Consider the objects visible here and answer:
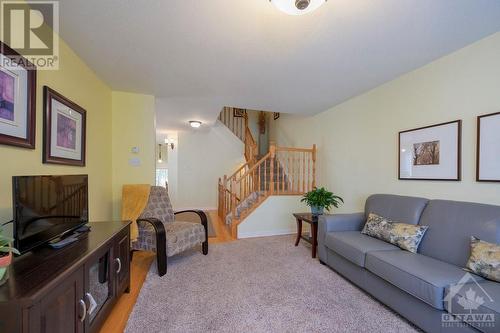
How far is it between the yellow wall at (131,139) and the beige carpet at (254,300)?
1.26 m

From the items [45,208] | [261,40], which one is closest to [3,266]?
[45,208]

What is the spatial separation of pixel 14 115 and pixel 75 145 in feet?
2.58

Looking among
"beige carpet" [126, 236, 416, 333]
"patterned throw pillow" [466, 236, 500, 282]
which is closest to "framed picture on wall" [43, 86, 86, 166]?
"beige carpet" [126, 236, 416, 333]

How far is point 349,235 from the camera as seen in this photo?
237 centimetres

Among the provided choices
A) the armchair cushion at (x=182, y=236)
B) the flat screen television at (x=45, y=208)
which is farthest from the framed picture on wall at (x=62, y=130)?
the armchair cushion at (x=182, y=236)

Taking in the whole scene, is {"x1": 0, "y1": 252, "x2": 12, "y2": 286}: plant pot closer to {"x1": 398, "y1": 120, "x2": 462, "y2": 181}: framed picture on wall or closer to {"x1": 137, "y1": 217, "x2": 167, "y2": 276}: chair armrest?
{"x1": 137, "y1": 217, "x2": 167, "y2": 276}: chair armrest

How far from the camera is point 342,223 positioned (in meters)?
2.59

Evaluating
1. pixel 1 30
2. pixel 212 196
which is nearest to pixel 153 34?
pixel 1 30

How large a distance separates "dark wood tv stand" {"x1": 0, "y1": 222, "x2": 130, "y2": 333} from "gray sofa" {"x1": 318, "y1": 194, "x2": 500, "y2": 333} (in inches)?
81.2

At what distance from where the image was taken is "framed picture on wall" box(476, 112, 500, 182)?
1.75 metres

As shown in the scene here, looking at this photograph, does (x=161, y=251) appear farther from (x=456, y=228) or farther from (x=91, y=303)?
(x=456, y=228)

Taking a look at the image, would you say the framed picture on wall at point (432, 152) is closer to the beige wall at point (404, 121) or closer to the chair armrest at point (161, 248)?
the beige wall at point (404, 121)

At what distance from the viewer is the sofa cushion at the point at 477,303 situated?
1.13m

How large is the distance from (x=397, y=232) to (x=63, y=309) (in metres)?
2.50
